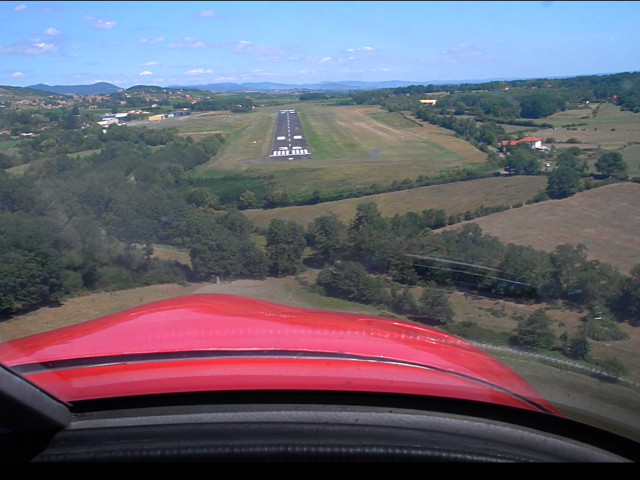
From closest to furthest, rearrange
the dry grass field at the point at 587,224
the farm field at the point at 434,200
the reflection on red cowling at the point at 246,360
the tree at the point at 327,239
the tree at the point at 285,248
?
1. the reflection on red cowling at the point at 246,360
2. the dry grass field at the point at 587,224
3. the tree at the point at 285,248
4. the tree at the point at 327,239
5. the farm field at the point at 434,200

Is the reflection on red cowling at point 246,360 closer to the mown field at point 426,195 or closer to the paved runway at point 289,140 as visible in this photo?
the mown field at point 426,195

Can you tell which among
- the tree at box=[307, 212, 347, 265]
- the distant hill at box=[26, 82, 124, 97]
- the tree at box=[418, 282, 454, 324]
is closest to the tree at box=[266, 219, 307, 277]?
the tree at box=[307, 212, 347, 265]

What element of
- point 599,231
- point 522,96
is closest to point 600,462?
point 599,231

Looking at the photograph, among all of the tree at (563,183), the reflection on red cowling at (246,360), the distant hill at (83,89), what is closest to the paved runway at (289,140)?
the distant hill at (83,89)

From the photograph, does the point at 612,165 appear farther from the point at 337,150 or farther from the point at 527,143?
the point at 337,150

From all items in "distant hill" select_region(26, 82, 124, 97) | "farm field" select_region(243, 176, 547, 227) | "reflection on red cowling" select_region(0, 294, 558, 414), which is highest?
"distant hill" select_region(26, 82, 124, 97)

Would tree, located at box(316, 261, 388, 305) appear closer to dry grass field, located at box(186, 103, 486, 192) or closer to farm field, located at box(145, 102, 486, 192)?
dry grass field, located at box(186, 103, 486, 192)
